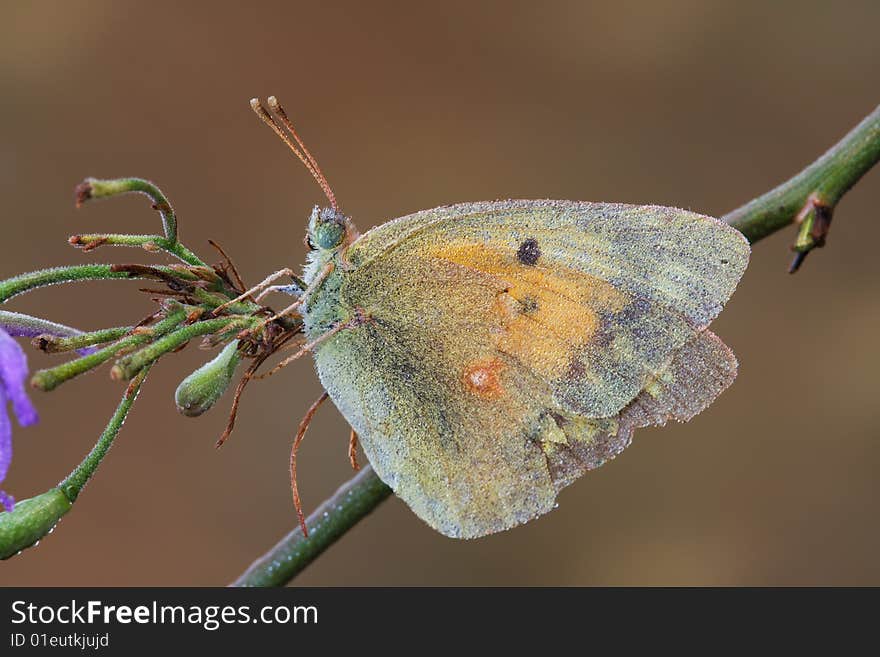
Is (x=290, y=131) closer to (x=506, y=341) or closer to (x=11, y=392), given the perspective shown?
(x=506, y=341)

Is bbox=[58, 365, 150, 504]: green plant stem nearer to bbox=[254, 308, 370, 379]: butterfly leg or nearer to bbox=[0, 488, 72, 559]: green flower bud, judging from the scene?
bbox=[0, 488, 72, 559]: green flower bud

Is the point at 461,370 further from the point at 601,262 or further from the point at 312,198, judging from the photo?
the point at 312,198

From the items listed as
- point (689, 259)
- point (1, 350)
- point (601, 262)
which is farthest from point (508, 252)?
point (1, 350)

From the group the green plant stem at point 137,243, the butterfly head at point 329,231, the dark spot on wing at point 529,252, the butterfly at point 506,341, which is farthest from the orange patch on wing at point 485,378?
the green plant stem at point 137,243

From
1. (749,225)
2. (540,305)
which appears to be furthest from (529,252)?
(749,225)

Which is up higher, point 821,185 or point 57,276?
point 57,276

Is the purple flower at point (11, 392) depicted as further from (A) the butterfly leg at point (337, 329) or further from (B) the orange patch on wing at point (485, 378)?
(B) the orange patch on wing at point (485, 378)

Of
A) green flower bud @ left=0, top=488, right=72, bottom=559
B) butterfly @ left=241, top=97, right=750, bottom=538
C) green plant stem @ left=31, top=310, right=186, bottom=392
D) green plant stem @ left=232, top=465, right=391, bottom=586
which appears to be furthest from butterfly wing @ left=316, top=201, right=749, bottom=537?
green flower bud @ left=0, top=488, right=72, bottom=559

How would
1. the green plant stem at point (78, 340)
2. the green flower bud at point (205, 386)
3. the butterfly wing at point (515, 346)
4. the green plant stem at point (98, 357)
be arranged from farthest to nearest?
the butterfly wing at point (515, 346) → the green flower bud at point (205, 386) → the green plant stem at point (78, 340) → the green plant stem at point (98, 357)
